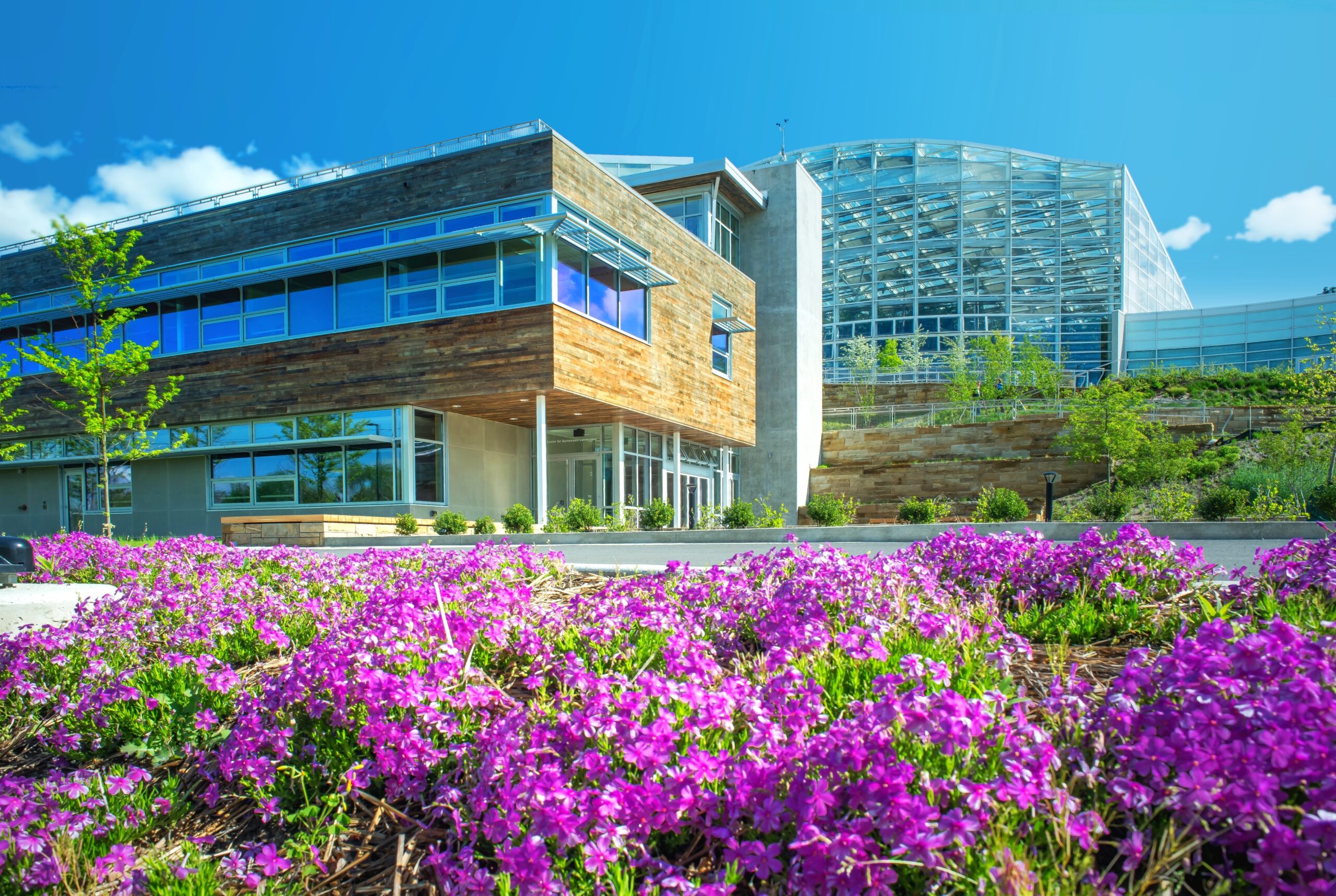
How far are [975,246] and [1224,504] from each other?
45.0 metres

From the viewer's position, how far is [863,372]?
153 ft

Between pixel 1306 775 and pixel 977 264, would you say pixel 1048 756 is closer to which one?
pixel 1306 775

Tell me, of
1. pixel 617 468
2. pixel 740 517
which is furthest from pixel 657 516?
pixel 617 468

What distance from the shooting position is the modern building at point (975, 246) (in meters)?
55.3

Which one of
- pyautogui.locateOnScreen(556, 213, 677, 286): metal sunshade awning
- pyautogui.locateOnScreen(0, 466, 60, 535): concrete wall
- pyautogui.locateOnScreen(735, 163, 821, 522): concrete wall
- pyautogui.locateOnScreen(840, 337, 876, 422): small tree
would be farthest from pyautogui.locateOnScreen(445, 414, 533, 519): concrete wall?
pyautogui.locateOnScreen(840, 337, 876, 422): small tree

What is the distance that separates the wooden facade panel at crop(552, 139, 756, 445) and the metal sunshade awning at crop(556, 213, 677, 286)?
0.60m

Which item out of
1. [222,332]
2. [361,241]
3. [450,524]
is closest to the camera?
[450,524]

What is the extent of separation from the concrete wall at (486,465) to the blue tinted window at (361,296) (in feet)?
10.3

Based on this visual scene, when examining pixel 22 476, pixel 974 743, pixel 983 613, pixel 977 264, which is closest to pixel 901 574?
pixel 983 613

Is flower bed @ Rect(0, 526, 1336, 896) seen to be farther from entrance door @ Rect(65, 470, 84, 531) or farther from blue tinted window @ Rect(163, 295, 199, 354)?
entrance door @ Rect(65, 470, 84, 531)

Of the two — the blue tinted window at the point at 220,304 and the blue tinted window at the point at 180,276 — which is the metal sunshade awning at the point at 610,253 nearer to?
the blue tinted window at the point at 220,304

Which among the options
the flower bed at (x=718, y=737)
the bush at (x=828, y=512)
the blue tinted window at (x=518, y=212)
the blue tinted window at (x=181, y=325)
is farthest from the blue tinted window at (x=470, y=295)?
the flower bed at (x=718, y=737)

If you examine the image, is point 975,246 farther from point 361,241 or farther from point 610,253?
point 361,241

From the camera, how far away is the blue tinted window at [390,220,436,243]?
20734mm
